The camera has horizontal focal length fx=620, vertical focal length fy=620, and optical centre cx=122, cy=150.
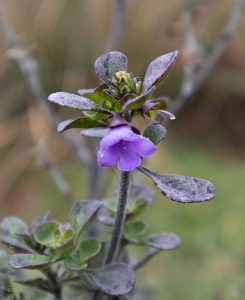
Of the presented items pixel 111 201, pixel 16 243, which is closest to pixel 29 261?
pixel 16 243

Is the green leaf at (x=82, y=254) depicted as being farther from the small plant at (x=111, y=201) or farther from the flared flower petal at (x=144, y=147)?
the flared flower petal at (x=144, y=147)

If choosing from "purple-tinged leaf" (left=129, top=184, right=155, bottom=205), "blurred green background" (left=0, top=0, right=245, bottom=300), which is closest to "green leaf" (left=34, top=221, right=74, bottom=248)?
"purple-tinged leaf" (left=129, top=184, right=155, bottom=205)

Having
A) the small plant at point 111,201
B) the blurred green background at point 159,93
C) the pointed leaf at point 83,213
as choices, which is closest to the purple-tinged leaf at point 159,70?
the small plant at point 111,201

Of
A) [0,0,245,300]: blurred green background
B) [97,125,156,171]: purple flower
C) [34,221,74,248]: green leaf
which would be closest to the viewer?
[97,125,156,171]: purple flower

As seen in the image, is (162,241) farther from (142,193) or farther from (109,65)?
(109,65)

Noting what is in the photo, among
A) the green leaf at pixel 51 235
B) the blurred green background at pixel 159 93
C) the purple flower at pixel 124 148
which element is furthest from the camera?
the blurred green background at pixel 159 93

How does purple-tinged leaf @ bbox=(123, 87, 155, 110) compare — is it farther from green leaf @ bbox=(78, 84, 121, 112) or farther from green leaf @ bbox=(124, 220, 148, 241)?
green leaf @ bbox=(124, 220, 148, 241)
